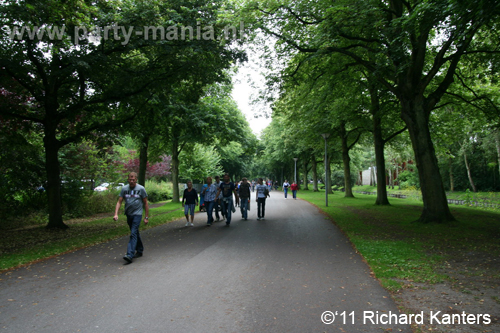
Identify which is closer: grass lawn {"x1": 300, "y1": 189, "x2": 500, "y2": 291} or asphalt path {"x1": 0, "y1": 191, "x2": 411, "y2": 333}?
asphalt path {"x1": 0, "y1": 191, "x2": 411, "y2": 333}

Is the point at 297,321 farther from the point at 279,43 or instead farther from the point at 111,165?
the point at 111,165

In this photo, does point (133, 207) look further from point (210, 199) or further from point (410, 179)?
point (410, 179)

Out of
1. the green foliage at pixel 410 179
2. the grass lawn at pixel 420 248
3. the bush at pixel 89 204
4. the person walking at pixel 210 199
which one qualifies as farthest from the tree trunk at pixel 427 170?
the green foliage at pixel 410 179

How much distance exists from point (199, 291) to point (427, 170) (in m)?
9.93

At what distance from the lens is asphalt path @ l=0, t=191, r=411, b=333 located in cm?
364

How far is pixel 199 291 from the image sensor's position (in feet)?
15.5

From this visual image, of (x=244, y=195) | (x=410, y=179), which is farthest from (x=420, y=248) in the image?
(x=410, y=179)

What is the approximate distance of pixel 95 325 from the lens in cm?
360

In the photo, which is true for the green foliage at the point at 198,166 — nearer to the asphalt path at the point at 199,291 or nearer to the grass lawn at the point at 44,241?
the grass lawn at the point at 44,241

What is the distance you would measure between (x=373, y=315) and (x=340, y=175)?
191 feet

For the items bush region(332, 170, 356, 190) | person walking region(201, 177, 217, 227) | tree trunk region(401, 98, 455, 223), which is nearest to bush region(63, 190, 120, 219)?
person walking region(201, 177, 217, 227)

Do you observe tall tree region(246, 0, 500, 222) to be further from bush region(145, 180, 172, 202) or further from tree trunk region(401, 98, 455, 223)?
bush region(145, 180, 172, 202)

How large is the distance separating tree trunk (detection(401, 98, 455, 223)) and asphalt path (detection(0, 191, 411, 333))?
17.0 ft

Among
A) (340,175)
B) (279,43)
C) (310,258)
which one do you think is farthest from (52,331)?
(340,175)
